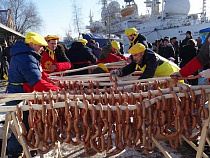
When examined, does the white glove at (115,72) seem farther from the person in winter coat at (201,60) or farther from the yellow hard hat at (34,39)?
the yellow hard hat at (34,39)

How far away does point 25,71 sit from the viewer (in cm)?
202

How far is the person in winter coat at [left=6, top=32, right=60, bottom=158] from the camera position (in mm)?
2021

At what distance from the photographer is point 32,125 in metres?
1.55

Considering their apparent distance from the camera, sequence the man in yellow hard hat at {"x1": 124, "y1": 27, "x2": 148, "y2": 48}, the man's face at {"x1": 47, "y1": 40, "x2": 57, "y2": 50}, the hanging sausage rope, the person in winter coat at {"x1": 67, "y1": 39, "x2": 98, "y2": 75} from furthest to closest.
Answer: the person in winter coat at {"x1": 67, "y1": 39, "x2": 98, "y2": 75}
the man in yellow hard hat at {"x1": 124, "y1": 27, "x2": 148, "y2": 48}
the man's face at {"x1": 47, "y1": 40, "x2": 57, "y2": 50}
the hanging sausage rope

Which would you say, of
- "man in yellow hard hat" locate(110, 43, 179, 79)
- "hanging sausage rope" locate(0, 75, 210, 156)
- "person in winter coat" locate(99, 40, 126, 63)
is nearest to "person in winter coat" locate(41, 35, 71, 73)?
"person in winter coat" locate(99, 40, 126, 63)

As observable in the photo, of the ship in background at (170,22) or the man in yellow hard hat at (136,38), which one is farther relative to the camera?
the ship in background at (170,22)

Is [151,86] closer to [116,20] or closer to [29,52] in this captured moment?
[29,52]

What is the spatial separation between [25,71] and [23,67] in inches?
1.9

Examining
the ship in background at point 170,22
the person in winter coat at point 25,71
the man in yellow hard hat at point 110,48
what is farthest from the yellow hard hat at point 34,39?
the ship in background at point 170,22

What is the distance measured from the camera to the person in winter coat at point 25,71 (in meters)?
2.02

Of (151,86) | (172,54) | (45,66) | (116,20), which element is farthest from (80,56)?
(116,20)

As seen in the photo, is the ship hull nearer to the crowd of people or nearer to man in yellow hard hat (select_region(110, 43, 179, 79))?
the crowd of people

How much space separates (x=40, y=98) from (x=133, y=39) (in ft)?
9.75

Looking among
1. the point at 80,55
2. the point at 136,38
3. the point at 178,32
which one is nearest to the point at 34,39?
the point at 80,55
